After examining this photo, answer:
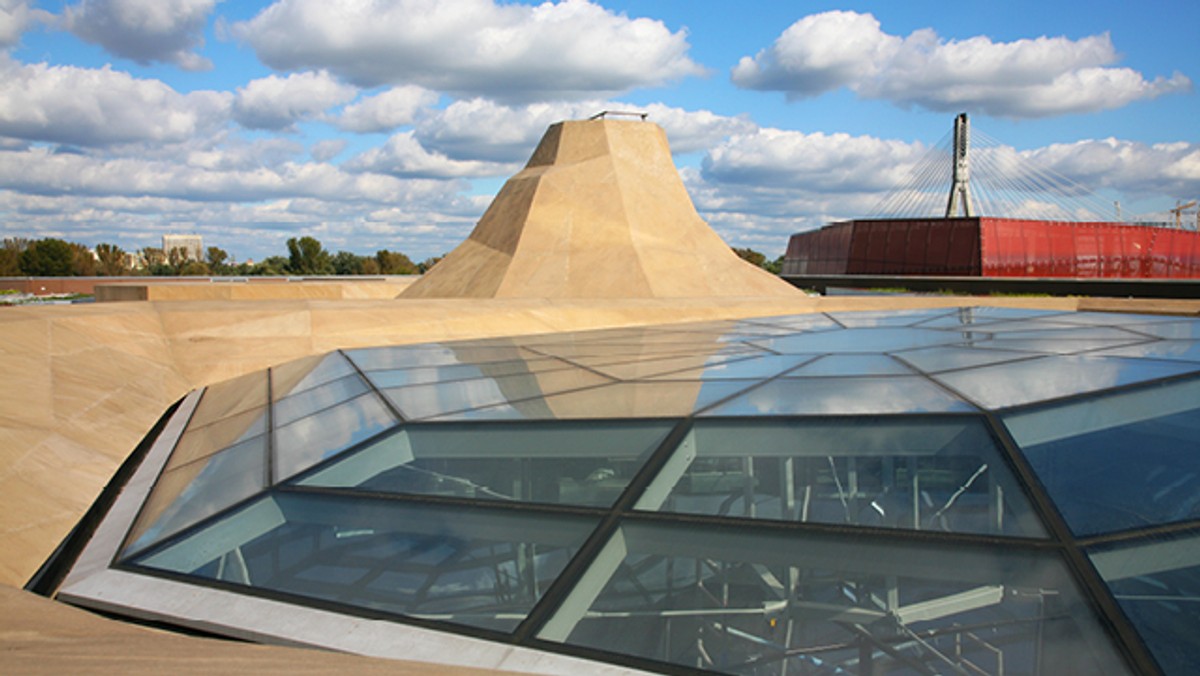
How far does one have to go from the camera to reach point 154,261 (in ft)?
320

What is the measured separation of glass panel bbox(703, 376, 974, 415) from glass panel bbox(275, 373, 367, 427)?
429 centimetres

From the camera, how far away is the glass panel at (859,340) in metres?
10.3

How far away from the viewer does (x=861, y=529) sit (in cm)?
435

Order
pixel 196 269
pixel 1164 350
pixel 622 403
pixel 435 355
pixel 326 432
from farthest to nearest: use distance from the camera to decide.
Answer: pixel 196 269, pixel 435 355, pixel 1164 350, pixel 326 432, pixel 622 403

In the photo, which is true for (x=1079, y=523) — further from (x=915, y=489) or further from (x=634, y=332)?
(x=634, y=332)

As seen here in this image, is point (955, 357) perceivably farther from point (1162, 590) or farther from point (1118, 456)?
point (1162, 590)

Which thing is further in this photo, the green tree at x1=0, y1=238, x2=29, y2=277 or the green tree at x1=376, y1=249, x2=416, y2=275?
the green tree at x1=376, y1=249, x2=416, y2=275

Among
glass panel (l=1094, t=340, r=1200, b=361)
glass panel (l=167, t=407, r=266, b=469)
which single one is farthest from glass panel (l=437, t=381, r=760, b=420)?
glass panel (l=1094, t=340, r=1200, b=361)

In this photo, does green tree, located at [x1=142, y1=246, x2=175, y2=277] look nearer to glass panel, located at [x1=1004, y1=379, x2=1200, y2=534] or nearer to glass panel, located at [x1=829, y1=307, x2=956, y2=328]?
glass panel, located at [x1=829, y1=307, x2=956, y2=328]

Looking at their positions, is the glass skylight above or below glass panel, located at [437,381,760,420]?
below

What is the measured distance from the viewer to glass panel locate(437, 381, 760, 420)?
6582 mm

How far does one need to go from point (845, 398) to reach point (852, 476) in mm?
1586

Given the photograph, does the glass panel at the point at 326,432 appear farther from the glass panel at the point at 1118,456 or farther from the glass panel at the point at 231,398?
the glass panel at the point at 1118,456

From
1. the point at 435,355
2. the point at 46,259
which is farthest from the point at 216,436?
the point at 46,259
